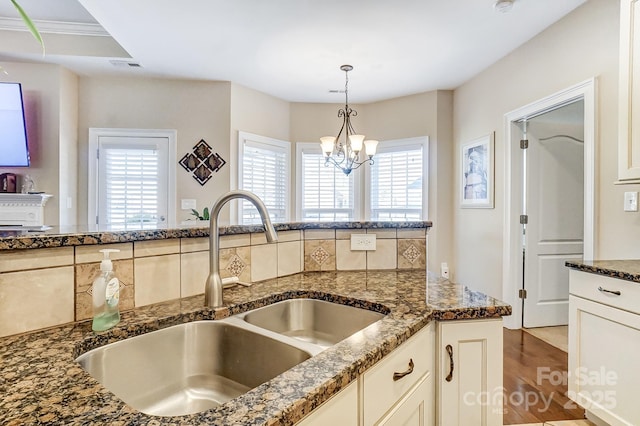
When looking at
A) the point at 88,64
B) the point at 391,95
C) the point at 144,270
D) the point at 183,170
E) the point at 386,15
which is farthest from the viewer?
the point at 391,95

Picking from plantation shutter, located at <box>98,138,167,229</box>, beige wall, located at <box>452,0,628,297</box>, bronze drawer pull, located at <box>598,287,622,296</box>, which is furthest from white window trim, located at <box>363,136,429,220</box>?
plantation shutter, located at <box>98,138,167,229</box>

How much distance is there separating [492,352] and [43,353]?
121cm

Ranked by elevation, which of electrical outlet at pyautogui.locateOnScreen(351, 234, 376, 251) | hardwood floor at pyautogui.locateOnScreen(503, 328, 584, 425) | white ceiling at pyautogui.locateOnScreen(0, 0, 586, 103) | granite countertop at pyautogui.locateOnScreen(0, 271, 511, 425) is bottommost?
hardwood floor at pyautogui.locateOnScreen(503, 328, 584, 425)

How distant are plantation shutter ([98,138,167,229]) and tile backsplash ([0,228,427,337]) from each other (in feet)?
9.46

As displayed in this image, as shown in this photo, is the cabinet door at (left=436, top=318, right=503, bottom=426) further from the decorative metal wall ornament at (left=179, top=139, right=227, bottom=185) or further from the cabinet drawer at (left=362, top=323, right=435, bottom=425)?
the decorative metal wall ornament at (left=179, top=139, right=227, bottom=185)

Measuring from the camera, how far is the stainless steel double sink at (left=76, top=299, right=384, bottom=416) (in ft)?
2.66

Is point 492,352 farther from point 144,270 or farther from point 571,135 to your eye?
point 571,135

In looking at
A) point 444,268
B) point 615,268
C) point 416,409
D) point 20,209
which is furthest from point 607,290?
point 20,209

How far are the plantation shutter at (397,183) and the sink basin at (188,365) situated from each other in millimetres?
3737

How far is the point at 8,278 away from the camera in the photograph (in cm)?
79

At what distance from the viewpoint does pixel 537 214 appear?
3.20m

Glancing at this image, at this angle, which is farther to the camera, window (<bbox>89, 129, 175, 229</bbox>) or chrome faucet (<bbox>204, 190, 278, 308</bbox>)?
window (<bbox>89, 129, 175, 229</bbox>)

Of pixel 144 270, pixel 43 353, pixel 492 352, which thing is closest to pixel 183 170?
pixel 144 270

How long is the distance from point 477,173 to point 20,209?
4731 millimetres
